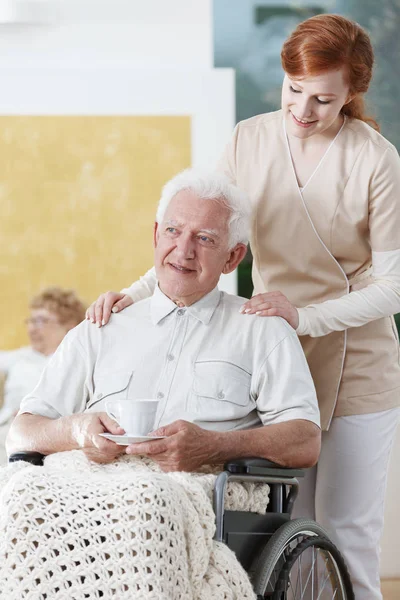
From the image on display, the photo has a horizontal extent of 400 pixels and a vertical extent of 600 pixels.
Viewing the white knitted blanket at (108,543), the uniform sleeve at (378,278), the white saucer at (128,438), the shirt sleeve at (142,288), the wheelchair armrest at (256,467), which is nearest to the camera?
the white knitted blanket at (108,543)

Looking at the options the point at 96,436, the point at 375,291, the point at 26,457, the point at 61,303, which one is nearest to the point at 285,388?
the point at 375,291

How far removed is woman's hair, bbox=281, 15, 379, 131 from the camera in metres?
2.37

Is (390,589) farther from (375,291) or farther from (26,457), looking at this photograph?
(26,457)

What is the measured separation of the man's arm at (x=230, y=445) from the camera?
2.07 meters

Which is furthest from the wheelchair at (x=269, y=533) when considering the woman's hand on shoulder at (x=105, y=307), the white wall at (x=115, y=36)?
the white wall at (x=115, y=36)

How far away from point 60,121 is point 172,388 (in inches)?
81.7

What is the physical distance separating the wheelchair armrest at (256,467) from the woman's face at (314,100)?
0.89 m

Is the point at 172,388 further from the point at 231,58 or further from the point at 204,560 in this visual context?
the point at 231,58

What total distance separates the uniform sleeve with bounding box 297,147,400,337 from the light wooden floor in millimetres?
1841

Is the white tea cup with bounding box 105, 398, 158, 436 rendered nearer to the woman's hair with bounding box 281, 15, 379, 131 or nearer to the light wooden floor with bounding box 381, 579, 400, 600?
the woman's hair with bounding box 281, 15, 379, 131

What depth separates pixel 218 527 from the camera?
1.98 meters

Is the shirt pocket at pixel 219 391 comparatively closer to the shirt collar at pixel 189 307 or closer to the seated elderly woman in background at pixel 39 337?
the shirt collar at pixel 189 307

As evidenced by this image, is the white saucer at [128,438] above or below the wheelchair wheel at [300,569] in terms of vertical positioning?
above

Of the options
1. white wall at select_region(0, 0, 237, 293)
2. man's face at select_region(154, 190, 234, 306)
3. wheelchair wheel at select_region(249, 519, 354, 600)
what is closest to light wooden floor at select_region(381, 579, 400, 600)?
wheelchair wheel at select_region(249, 519, 354, 600)
